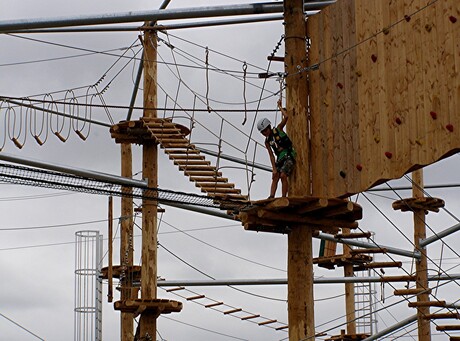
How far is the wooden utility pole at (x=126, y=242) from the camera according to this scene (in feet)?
82.2

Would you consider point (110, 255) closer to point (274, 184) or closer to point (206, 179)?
point (206, 179)

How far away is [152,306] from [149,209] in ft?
6.00

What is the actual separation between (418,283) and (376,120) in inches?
360

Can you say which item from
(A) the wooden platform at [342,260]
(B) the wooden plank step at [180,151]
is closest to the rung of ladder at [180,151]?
(B) the wooden plank step at [180,151]

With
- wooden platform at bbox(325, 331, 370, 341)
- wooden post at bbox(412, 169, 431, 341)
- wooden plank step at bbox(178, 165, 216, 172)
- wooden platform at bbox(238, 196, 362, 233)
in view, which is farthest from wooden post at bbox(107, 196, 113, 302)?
wooden platform at bbox(238, 196, 362, 233)

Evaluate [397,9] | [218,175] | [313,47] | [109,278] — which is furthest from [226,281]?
[397,9]

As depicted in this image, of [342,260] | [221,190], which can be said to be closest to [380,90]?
[221,190]

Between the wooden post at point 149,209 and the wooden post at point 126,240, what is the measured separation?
8.28 feet

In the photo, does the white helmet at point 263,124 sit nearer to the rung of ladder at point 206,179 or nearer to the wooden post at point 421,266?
the rung of ladder at point 206,179

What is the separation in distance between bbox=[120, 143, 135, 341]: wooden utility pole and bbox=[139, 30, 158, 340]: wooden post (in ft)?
8.23

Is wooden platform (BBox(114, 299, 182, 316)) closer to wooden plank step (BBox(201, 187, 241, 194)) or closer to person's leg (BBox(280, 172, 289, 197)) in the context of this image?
wooden plank step (BBox(201, 187, 241, 194))

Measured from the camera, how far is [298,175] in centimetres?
1597

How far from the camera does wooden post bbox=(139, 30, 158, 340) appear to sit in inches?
875

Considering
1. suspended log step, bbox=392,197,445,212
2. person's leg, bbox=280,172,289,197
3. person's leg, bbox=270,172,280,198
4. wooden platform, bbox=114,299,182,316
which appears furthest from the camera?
suspended log step, bbox=392,197,445,212
